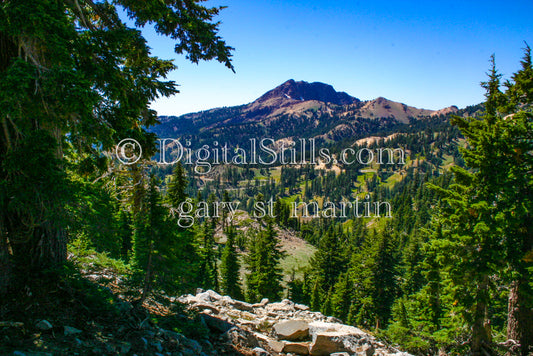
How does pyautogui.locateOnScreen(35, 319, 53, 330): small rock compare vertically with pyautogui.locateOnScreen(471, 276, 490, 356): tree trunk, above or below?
above

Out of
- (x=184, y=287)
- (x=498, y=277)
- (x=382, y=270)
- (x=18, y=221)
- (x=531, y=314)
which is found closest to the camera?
(x=18, y=221)

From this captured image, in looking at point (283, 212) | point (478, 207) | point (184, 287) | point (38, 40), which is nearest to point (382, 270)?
point (478, 207)

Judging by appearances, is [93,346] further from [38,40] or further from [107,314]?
[38,40]

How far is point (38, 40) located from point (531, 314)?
723 inches

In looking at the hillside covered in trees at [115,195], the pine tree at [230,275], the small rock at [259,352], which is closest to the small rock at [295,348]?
the small rock at [259,352]

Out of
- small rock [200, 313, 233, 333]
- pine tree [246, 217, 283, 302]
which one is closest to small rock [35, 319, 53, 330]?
small rock [200, 313, 233, 333]

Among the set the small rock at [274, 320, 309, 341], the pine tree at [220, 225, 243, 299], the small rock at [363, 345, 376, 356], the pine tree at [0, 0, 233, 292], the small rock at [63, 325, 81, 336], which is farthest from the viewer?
the pine tree at [220, 225, 243, 299]

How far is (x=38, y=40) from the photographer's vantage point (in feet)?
17.7

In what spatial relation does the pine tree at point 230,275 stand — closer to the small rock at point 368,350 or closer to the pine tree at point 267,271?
the pine tree at point 267,271

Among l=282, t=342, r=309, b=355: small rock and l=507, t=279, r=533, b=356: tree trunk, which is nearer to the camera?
l=282, t=342, r=309, b=355: small rock

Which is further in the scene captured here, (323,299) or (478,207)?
(323,299)

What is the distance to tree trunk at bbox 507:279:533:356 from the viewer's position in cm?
1150

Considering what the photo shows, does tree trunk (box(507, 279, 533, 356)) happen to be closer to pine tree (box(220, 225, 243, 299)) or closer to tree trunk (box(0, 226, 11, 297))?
tree trunk (box(0, 226, 11, 297))

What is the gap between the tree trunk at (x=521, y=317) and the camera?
11500 mm
